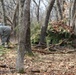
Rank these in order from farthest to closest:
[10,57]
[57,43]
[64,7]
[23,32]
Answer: [64,7]
[57,43]
[10,57]
[23,32]

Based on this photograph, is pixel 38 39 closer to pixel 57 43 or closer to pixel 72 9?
pixel 57 43

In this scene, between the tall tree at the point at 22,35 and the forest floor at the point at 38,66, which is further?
the forest floor at the point at 38,66

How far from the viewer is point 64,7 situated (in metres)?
21.7

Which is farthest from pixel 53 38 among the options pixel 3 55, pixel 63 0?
pixel 63 0

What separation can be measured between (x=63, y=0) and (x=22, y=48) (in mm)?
16659

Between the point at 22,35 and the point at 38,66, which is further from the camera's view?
the point at 38,66

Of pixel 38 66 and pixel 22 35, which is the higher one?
pixel 22 35

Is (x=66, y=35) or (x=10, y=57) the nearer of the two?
(x=10, y=57)

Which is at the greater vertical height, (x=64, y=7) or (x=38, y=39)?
(x=64, y=7)

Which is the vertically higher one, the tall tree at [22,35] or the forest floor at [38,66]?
the tall tree at [22,35]

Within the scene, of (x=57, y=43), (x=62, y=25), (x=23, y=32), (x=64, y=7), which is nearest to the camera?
(x=23, y=32)

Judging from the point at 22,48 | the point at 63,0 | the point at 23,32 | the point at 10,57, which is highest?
the point at 63,0

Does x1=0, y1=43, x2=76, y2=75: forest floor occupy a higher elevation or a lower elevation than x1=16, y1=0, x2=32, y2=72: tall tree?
lower

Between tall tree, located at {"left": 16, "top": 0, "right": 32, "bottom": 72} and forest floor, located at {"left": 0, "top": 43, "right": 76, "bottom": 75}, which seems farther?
forest floor, located at {"left": 0, "top": 43, "right": 76, "bottom": 75}
